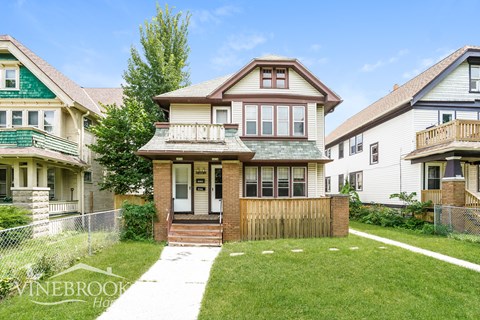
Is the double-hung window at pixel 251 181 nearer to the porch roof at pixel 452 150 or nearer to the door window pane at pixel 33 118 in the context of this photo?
the porch roof at pixel 452 150

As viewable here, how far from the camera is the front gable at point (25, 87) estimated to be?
15445 mm

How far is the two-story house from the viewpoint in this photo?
13750 mm

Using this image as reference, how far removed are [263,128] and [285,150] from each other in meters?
1.68

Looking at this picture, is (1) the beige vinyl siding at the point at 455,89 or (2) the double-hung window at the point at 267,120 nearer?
(2) the double-hung window at the point at 267,120

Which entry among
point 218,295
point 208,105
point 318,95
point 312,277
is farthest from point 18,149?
point 318,95

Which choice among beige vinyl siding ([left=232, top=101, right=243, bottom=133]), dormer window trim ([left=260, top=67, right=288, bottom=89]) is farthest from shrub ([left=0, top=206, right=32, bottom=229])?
dormer window trim ([left=260, top=67, right=288, bottom=89])

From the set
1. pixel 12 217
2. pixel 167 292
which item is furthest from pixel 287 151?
pixel 12 217

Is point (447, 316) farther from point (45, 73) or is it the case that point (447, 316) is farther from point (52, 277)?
point (45, 73)

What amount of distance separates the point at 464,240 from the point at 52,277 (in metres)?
14.1

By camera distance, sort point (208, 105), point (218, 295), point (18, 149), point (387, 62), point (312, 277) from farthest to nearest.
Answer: point (387, 62)
point (208, 105)
point (18, 149)
point (312, 277)
point (218, 295)

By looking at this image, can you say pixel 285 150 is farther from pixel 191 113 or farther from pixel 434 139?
pixel 434 139

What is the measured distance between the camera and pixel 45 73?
15.1m

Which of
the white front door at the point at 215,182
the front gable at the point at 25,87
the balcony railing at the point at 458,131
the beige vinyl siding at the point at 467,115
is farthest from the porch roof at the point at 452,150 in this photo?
the front gable at the point at 25,87

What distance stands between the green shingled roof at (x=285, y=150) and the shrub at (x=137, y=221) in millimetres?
5444
